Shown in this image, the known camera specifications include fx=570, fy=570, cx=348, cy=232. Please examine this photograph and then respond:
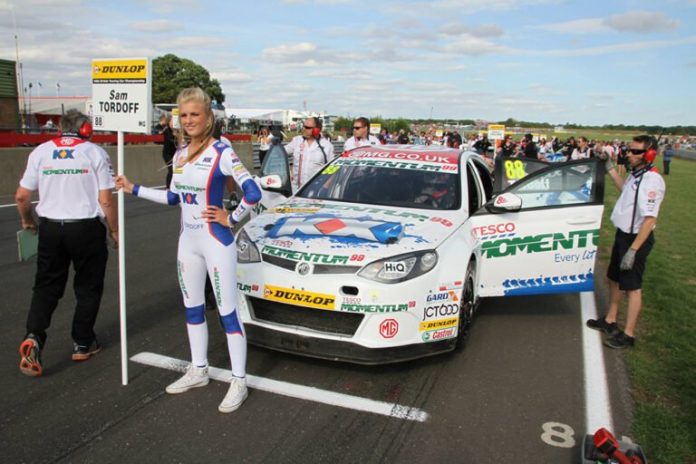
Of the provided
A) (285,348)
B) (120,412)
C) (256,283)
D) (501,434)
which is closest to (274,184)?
(256,283)

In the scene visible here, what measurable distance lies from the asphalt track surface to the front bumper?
0.74 feet

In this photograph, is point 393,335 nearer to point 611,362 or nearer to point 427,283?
point 427,283

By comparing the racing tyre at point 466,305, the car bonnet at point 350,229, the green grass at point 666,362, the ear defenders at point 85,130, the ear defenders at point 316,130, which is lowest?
the green grass at point 666,362

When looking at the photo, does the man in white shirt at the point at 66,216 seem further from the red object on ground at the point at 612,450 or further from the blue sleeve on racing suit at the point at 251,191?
the red object on ground at the point at 612,450

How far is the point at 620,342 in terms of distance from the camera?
488cm

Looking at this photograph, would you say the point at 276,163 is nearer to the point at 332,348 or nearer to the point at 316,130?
the point at 316,130

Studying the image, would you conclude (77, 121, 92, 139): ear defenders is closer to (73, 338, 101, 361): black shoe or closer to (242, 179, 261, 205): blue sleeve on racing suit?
(242, 179, 261, 205): blue sleeve on racing suit

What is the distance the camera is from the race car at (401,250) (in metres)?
3.76

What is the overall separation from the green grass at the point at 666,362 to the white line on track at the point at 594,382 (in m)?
0.18

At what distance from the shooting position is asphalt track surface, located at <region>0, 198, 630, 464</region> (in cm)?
309

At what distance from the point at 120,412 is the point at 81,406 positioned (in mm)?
271

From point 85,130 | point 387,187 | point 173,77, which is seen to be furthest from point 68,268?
point 173,77

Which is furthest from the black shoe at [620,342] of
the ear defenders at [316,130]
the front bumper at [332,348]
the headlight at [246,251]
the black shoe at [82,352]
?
the ear defenders at [316,130]

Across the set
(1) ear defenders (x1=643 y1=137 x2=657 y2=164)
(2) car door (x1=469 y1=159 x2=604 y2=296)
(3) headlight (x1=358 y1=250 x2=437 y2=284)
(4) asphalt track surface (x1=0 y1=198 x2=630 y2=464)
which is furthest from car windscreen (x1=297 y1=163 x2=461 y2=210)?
(1) ear defenders (x1=643 y1=137 x2=657 y2=164)
